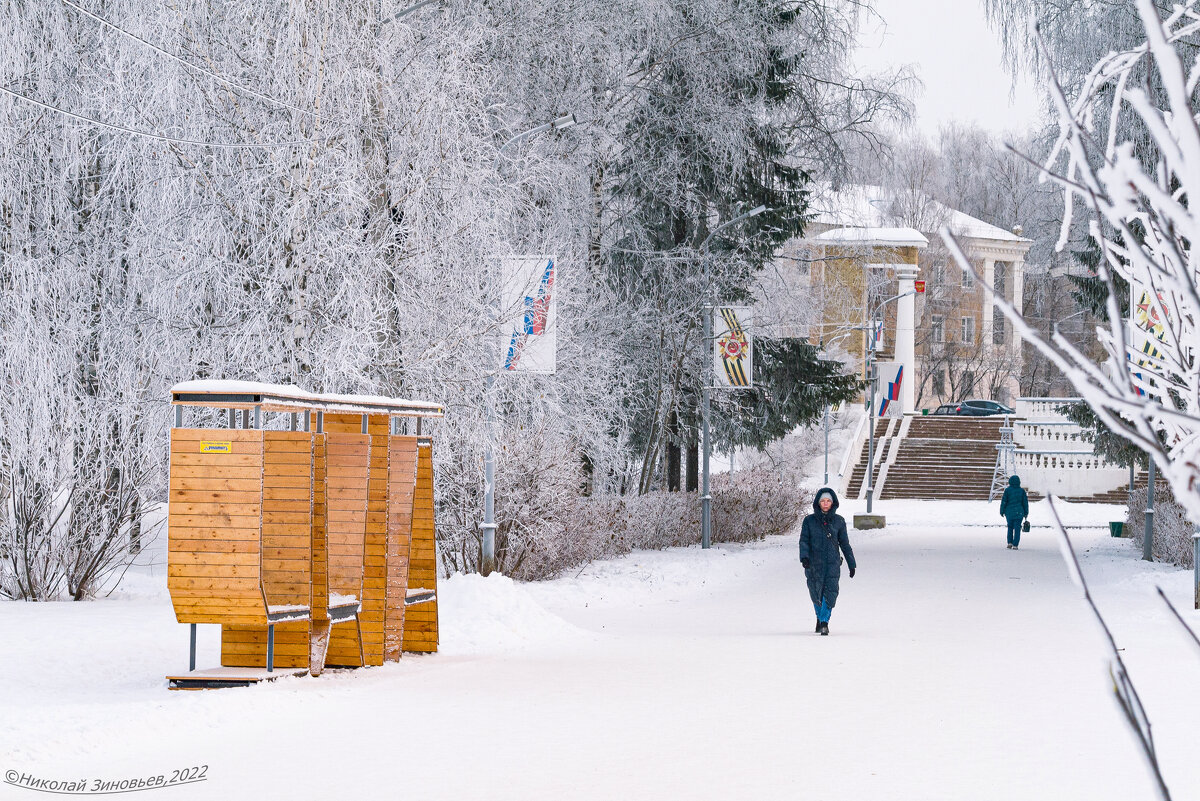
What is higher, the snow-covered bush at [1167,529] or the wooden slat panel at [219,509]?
the wooden slat panel at [219,509]

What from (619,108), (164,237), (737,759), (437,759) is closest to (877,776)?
(737,759)

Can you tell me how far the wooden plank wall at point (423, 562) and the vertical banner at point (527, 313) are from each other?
11.8ft

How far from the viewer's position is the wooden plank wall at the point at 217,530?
35.1 ft

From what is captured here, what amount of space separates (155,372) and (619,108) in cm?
1288

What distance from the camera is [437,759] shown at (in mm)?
8469

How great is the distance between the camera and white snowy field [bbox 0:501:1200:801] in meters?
7.92

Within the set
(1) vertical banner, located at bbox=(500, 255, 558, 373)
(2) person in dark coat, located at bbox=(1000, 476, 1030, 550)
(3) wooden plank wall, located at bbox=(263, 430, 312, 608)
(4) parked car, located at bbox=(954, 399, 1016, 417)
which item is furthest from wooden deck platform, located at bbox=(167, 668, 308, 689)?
(4) parked car, located at bbox=(954, 399, 1016, 417)

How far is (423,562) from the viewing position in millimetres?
14039

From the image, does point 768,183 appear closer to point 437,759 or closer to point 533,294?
point 533,294

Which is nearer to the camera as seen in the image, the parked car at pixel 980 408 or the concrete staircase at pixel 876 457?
the concrete staircase at pixel 876 457

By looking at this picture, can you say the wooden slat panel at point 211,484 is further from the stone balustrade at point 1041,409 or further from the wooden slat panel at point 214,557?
the stone balustrade at point 1041,409

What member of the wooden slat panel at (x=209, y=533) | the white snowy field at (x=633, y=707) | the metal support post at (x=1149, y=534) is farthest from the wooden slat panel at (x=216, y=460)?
the metal support post at (x=1149, y=534)

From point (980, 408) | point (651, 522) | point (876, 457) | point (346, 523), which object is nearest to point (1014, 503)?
point (651, 522)

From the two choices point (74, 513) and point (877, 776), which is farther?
point (74, 513)
